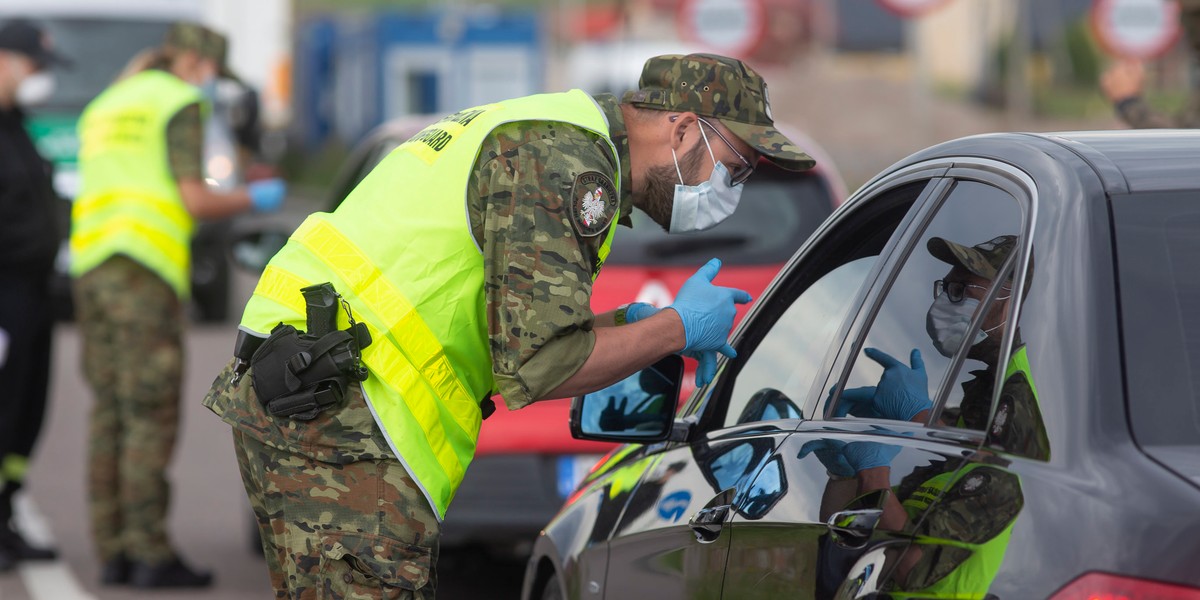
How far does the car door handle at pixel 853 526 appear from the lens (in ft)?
8.23

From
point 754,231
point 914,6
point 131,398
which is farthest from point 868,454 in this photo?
point 914,6

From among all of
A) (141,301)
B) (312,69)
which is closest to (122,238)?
(141,301)

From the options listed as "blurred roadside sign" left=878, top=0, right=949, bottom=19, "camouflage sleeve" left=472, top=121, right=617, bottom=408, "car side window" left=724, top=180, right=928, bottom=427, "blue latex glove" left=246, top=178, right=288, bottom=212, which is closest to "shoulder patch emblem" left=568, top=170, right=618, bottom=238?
"camouflage sleeve" left=472, top=121, right=617, bottom=408

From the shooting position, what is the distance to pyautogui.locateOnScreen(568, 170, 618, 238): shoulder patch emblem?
3.08m

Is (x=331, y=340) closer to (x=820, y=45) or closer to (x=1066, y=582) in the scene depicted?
(x=1066, y=582)

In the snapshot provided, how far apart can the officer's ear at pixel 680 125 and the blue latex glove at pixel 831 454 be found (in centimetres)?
74

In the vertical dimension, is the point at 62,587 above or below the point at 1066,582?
below

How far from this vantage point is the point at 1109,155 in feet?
8.48

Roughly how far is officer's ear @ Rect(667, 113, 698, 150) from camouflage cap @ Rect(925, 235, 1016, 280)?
65cm

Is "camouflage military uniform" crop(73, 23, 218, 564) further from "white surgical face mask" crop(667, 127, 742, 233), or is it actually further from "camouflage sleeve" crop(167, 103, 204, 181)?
"white surgical face mask" crop(667, 127, 742, 233)

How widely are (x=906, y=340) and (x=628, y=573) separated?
2.87ft

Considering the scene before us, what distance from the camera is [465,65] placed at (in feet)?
94.9

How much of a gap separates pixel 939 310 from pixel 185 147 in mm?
4541

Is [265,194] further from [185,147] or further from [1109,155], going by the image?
[1109,155]
